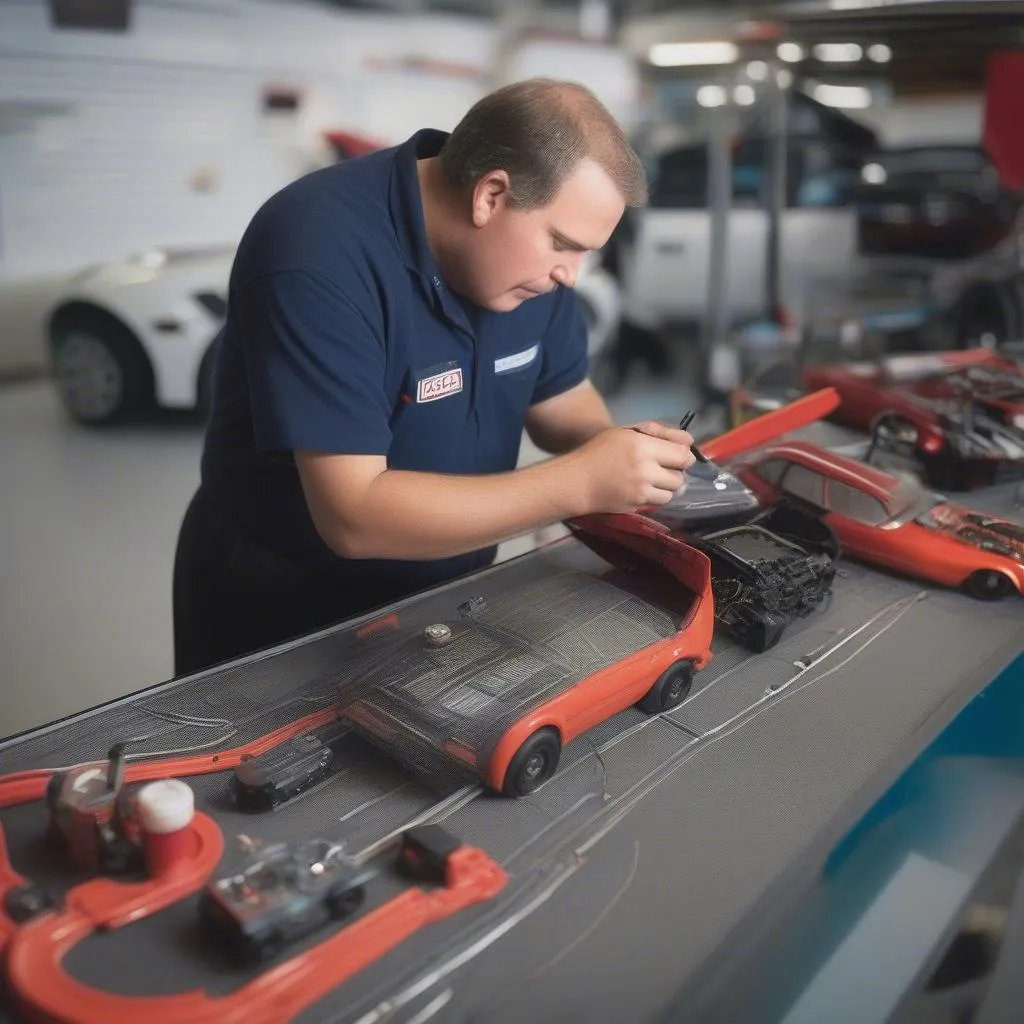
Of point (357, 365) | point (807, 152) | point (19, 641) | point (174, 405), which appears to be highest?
point (807, 152)

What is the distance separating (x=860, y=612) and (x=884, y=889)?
54cm

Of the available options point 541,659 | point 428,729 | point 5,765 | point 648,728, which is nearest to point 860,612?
point 648,728

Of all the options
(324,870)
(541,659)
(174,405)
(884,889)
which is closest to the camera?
(324,870)

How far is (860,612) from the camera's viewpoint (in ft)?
4.63

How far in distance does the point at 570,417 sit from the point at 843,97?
5.27 metres

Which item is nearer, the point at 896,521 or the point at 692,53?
the point at 896,521

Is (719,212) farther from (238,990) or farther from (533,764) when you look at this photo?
(238,990)

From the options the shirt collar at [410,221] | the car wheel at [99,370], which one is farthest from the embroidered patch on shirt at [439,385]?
the car wheel at [99,370]

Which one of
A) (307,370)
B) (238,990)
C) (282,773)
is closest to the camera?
(238,990)

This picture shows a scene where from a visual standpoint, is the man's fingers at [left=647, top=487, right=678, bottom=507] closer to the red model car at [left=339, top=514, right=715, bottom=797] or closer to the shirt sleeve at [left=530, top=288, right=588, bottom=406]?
the red model car at [left=339, top=514, right=715, bottom=797]

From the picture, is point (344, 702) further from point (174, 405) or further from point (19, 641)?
point (174, 405)

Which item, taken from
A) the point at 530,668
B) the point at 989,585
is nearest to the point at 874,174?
the point at 989,585

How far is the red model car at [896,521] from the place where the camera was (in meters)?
1.46

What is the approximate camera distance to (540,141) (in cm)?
115
